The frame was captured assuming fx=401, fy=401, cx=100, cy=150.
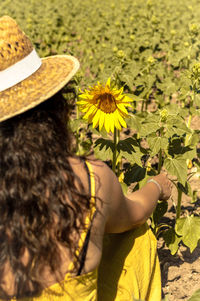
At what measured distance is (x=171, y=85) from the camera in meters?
4.00

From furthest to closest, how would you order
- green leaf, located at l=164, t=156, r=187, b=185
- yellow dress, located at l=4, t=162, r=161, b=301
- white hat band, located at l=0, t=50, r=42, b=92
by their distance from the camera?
green leaf, located at l=164, t=156, r=187, b=185 → yellow dress, located at l=4, t=162, r=161, b=301 → white hat band, located at l=0, t=50, r=42, b=92

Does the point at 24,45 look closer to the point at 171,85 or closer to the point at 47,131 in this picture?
the point at 47,131

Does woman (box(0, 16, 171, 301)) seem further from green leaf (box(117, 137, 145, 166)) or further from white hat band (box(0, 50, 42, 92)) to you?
Result: green leaf (box(117, 137, 145, 166))

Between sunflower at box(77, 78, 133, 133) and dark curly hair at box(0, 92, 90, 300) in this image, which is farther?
sunflower at box(77, 78, 133, 133)

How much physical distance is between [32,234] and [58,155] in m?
0.28

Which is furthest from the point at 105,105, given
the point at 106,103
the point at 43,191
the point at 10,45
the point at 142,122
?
the point at 43,191

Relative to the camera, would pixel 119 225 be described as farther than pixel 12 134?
Yes

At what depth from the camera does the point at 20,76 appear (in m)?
1.45

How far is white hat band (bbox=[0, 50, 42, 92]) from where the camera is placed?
4.65 feet

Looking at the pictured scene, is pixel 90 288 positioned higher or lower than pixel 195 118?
higher

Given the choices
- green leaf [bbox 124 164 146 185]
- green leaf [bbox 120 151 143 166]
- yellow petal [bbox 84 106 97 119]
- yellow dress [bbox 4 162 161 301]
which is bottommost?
yellow dress [bbox 4 162 161 301]

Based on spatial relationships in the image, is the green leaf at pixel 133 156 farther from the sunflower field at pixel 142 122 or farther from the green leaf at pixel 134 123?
the green leaf at pixel 134 123

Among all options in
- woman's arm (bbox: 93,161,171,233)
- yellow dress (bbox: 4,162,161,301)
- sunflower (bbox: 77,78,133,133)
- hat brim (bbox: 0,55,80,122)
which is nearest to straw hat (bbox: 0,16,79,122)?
hat brim (bbox: 0,55,80,122)

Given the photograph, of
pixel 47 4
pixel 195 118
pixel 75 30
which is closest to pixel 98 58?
pixel 195 118
